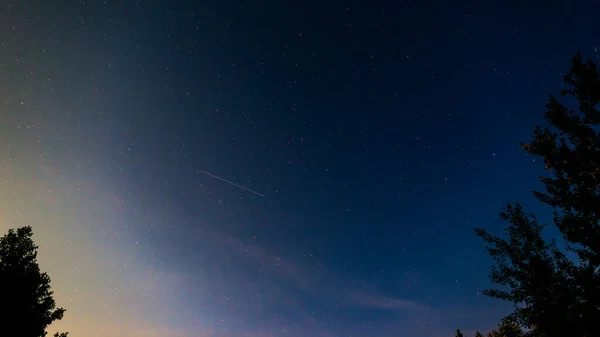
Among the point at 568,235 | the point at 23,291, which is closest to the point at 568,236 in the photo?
the point at 568,235

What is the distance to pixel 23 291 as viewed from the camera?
15.5 meters

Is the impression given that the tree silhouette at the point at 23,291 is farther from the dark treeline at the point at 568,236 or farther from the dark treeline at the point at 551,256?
the dark treeline at the point at 568,236


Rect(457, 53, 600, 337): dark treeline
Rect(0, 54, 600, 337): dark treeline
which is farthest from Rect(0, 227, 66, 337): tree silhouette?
Rect(457, 53, 600, 337): dark treeline

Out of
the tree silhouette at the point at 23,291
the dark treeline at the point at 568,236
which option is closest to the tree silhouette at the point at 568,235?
the dark treeline at the point at 568,236

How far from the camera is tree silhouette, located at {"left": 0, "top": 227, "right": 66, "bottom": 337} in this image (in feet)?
48.1

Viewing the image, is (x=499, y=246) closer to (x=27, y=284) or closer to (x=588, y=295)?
(x=588, y=295)

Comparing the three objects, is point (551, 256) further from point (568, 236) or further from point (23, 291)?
point (23, 291)

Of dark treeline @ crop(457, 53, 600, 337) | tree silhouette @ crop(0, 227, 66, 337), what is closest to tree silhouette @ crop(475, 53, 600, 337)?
dark treeline @ crop(457, 53, 600, 337)

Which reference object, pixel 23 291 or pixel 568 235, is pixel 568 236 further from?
pixel 23 291

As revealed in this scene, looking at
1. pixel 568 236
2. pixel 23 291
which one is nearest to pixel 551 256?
pixel 568 236

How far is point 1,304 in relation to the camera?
14.3m

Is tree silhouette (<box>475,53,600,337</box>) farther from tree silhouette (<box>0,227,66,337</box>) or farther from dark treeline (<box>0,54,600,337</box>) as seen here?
tree silhouette (<box>0,227,66,337</box>)

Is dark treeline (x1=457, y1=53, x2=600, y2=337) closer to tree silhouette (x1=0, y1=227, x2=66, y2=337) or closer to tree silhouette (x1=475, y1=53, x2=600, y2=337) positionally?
tree silhouette (x1=475, y1=53, x2=600, y2=337)

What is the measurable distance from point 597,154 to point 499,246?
8.32 metres
